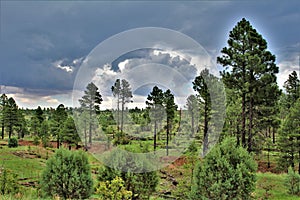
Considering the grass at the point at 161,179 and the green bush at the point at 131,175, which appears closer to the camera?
the green bush at the point at 131,175

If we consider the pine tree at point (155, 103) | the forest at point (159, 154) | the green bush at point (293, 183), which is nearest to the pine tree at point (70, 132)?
the forest at point (159, 154)

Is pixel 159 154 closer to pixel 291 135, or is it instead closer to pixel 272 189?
pixel 272 189

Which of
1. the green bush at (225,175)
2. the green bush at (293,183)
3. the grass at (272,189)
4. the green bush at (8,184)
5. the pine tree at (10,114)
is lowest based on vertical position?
the grass at (272,189)

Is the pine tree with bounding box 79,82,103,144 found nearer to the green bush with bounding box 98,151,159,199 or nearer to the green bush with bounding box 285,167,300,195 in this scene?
the green bush with bounding box 98,151,159,199

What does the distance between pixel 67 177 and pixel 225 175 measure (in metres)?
6.02

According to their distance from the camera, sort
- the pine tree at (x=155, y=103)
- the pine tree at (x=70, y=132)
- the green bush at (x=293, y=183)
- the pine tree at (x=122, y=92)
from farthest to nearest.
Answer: the pine tree at (x=70, y=132) → the green bush at (x=293, y=183) → the pine tree at (x=155, y=103) → the pine tree at (x=122, y=92)

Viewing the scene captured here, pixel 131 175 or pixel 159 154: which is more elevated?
pixel 159 154

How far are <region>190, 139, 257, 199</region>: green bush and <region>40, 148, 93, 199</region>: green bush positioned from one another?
14.3 feet

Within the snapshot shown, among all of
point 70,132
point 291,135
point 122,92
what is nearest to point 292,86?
point 291,135

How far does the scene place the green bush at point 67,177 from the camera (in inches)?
468

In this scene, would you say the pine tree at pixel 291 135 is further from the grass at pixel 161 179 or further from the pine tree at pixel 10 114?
the pine tree at pixel 10 114

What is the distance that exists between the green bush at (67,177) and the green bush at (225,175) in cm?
435

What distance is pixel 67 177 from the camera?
38.9 ft

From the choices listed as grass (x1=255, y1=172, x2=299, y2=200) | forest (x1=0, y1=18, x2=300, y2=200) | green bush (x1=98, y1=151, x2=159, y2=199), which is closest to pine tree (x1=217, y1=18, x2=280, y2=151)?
forest (x1=0, y1=18, x2=300, y2=200)
